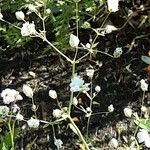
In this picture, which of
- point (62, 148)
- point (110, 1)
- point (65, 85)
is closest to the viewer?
point (110, 1)

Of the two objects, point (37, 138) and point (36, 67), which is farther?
point (36, 67)

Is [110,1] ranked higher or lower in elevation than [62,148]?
higher

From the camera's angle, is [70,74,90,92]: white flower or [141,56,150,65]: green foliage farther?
[141,56,150,65]: green foliage

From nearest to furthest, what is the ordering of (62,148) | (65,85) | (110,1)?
(110,1)
(62,148)
(65,85)

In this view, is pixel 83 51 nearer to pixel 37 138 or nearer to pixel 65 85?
pixel 65 85

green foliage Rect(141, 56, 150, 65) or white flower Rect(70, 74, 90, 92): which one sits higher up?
white flower Rect(70, 74, 90, 92)

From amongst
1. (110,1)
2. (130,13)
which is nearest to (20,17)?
(110,1)

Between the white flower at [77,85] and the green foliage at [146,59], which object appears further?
the green foliage at [146,59]

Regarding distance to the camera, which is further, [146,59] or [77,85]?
[146,59]

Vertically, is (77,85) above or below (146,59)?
above

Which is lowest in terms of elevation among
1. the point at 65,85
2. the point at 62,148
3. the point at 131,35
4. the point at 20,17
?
the point at 62,148

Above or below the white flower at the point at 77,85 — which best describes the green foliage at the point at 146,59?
below
